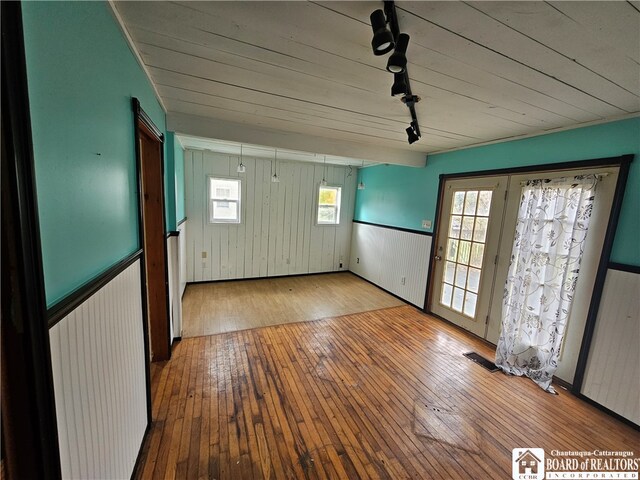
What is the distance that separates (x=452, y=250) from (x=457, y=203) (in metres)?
0.63

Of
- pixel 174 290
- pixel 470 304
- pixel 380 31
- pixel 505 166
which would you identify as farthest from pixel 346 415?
pixel 505 166

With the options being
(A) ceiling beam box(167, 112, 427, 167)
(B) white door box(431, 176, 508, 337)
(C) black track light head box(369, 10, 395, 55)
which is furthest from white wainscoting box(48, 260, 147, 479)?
(B) white door box(431, 176, 508, 337)

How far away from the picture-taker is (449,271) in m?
3.52

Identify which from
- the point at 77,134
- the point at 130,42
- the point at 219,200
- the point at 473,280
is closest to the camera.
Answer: the point at 77,134

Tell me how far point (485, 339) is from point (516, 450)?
1500mm

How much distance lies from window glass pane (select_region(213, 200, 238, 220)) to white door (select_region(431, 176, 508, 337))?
139 inches

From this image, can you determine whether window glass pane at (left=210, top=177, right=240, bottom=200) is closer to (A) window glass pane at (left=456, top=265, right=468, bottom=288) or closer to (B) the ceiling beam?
(B) the ceiling beam

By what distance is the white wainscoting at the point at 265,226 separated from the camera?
4566 mm

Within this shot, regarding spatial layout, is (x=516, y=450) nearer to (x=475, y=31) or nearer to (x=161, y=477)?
(x=161, y=477)

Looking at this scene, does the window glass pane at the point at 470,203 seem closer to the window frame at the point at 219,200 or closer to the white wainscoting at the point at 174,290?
the white wainscoting at the point at 174,290

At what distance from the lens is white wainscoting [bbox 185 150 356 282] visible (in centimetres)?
457

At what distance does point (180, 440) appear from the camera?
5.49 feet

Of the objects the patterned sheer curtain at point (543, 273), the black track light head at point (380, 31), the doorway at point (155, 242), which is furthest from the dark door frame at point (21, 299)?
the patterned sheer curtain at point (543, 273)

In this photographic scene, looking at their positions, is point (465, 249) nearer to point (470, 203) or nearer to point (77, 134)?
point (470, 203)
